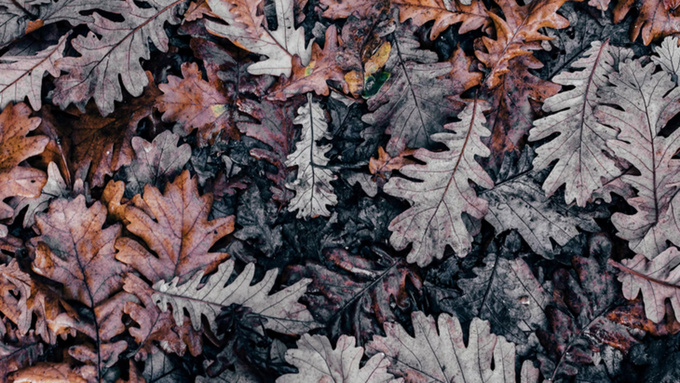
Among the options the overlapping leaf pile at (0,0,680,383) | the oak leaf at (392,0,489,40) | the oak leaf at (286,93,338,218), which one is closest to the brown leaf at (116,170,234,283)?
the overlapping leaf pile at (0,0,680,383)

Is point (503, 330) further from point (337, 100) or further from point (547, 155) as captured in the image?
point (337, 100)

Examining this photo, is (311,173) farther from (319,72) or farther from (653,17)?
(653,17)

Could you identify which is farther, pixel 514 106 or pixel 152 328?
pixel 514 106

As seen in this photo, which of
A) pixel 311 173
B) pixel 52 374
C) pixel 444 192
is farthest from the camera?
pixel 311 173

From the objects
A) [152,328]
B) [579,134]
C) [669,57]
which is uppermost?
[669,57]

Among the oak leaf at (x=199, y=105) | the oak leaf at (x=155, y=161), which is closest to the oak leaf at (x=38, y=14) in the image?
the oak leaf at (x=199, y=105)

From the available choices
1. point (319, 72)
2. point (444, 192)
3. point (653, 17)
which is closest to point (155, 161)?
point (319, 72)

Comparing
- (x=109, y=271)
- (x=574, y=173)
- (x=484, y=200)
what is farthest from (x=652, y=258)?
(x=109, y=271)
